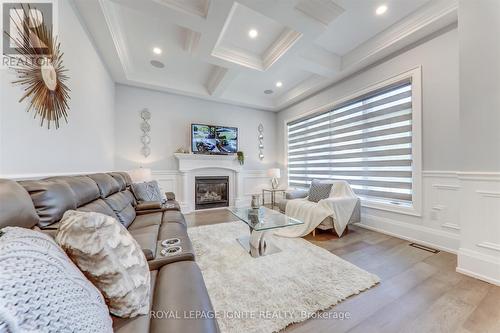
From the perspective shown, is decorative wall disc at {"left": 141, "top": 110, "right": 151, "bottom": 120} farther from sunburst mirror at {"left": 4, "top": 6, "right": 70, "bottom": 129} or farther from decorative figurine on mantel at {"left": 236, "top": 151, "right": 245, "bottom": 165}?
sunburst mirror at {"left": 4, "top": 6, "right": 70, "bottom": 129}

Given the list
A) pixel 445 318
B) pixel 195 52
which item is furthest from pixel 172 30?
pixel 445 318

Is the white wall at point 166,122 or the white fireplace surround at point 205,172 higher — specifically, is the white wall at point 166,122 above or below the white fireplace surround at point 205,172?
above

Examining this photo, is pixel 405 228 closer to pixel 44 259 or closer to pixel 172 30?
pixel 44 259

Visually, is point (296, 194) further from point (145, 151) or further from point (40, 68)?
point (40, 68)

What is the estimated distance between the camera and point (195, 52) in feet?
9.49

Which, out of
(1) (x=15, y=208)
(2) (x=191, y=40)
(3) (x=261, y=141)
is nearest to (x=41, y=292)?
(1) (x=15, y=208)

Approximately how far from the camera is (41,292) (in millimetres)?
414

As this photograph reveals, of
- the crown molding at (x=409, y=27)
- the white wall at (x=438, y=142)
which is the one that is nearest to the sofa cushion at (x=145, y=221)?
the white wall at (x=438, y=142)

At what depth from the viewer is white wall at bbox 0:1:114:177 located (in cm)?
127

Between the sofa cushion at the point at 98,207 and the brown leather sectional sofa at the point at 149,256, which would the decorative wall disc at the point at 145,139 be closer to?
the brown leather sectional sofa at the point at 149,256

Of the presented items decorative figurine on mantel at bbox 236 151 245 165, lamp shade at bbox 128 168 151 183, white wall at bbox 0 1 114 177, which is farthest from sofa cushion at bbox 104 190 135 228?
decorative figurine on mantel at bbox 236 151 245 165

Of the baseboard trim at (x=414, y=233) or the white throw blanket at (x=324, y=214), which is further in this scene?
the white throw blanket at (x=324, y=214)

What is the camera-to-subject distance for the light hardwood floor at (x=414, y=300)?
1.24 meters

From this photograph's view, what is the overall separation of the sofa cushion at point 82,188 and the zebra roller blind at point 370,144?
3.70 meters
